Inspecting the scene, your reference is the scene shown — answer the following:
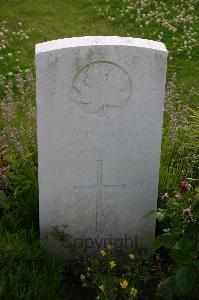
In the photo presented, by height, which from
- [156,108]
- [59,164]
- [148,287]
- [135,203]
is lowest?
[148,287]

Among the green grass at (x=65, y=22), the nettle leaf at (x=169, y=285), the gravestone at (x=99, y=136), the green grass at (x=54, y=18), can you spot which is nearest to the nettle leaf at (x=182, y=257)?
the nettle leaf at (x=169, y=285)

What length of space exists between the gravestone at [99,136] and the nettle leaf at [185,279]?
1090mm

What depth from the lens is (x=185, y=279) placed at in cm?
343

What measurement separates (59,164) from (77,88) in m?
0.63

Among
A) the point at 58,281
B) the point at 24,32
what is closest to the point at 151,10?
the point at 24,32

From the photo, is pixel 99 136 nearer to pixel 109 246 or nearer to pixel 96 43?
pixel 96 43

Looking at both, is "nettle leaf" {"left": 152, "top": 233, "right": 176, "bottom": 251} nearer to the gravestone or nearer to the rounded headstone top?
the gravestone

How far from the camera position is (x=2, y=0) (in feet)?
33.2

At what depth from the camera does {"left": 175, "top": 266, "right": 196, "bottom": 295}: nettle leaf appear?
3412 mm

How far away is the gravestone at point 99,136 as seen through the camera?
12.9 feet

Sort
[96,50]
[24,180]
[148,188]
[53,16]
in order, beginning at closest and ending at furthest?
[96,50], [148,188], [24,180], [53,16]

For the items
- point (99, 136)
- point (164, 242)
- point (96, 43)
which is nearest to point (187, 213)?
point (164, 242)

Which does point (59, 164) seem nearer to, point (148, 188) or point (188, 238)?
point (148, 188)

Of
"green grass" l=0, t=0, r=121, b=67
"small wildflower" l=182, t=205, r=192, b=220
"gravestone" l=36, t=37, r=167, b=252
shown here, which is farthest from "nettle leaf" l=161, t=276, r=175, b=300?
"green grass" l=0, t=0, r=121, b=67
